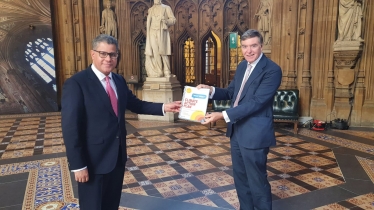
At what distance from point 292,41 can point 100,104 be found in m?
6.88

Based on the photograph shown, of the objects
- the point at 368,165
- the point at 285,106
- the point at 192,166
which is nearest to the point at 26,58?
the point at 192,166

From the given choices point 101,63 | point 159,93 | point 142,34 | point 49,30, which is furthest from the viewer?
point 142,34

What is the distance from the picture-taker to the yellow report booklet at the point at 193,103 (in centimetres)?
242

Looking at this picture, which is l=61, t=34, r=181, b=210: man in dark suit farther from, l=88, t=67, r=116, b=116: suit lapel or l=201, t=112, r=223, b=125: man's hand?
l=201, t=112, r=223, b=125: man's hand

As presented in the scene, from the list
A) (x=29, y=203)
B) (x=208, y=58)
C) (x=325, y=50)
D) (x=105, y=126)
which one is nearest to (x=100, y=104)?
(x=105, y=126)

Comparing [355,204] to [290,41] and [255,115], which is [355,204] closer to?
[255,115]

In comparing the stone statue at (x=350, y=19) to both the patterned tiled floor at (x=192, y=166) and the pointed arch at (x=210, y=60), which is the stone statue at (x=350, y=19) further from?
the pointed arch at (x=210, y=60)

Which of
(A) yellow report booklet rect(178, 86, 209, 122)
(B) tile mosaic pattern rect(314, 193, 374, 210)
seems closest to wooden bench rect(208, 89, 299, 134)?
(B) tile mosaic pattern rect(314, 193, 374, 210)

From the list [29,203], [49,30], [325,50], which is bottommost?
[29,203]

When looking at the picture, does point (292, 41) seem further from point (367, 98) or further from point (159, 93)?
point (159, 93)

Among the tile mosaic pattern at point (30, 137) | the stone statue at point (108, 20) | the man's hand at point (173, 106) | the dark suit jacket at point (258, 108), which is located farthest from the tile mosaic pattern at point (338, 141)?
the stone statue at point (108, 20)

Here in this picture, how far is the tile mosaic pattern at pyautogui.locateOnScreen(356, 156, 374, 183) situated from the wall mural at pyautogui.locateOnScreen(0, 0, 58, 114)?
901 cm

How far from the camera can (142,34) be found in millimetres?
11023

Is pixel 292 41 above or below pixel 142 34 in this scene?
below
